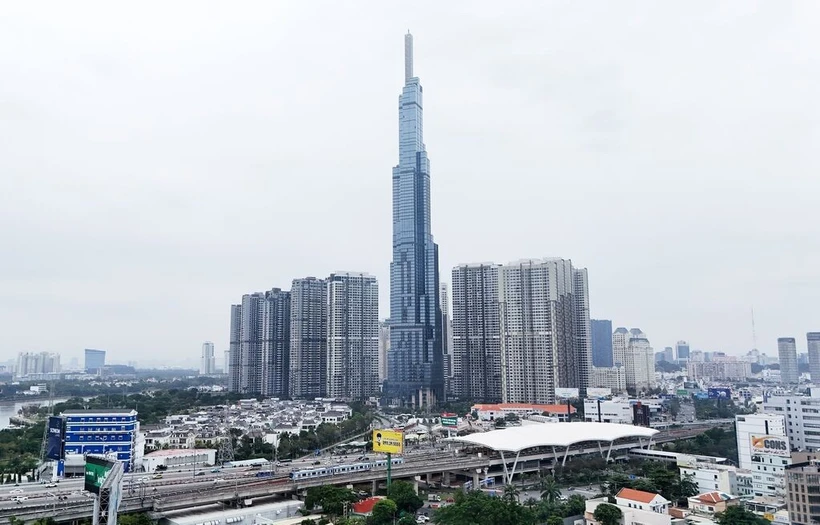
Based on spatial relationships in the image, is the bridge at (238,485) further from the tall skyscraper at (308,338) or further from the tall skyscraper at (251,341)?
the tall skyscraper at (251,341)

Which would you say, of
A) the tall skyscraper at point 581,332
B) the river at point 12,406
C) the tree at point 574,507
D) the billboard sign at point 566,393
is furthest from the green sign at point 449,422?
the river at point 12,406

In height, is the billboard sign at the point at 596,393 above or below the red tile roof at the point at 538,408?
above

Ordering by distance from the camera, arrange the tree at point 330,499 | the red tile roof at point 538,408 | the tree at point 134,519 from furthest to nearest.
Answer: the red tile roof at point 538,408
the tree at point 330,499
the tree at point 134,519

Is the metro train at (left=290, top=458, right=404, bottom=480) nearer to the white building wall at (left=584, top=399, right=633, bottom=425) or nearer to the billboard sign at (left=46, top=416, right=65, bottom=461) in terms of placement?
the billboard sign at (left=46, top=416, right=65, bottom=461)

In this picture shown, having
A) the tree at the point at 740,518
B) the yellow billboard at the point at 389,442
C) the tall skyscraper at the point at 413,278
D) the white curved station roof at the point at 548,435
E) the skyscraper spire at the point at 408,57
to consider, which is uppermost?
the skyscraper spire at the point at 408,57

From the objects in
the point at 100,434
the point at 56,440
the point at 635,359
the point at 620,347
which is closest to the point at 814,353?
the point at 635,359

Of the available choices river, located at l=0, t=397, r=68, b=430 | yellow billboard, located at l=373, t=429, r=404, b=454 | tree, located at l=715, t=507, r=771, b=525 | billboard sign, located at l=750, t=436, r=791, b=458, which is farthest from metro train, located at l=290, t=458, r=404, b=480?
river, located at l=0, t=397, r=68, b=430

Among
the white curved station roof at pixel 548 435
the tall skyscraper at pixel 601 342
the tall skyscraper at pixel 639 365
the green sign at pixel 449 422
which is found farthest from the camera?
the tall skyscraper at pixel 601 342
